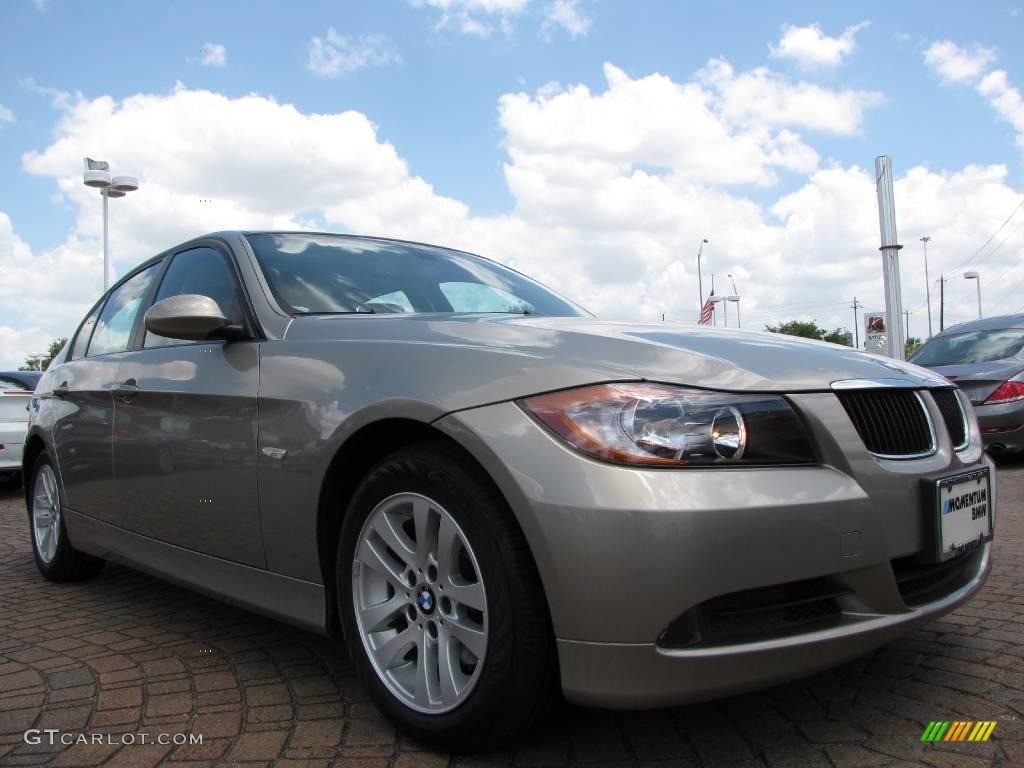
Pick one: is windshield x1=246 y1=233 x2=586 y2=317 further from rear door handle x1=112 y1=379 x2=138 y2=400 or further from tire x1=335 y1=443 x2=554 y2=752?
tire x1=335 y1=443 x2=554 y2=752

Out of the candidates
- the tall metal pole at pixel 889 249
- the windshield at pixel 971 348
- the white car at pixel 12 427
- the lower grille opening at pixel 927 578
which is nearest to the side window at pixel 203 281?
the lower grille opening at pixel 927 578

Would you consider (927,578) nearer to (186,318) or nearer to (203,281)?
(186,318)

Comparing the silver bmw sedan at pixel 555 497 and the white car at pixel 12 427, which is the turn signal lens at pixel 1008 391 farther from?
the white car at pixel 12 427

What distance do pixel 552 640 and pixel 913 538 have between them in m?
0.95

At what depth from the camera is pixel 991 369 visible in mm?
8477

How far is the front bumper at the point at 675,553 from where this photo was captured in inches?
76.2

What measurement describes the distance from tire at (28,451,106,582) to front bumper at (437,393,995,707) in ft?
10.8

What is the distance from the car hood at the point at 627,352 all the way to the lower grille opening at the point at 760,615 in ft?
1.60

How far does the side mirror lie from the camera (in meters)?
2.95

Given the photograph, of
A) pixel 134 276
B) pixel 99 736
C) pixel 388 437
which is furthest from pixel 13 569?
pixel 388 437

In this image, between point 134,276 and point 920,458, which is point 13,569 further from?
point 920,458

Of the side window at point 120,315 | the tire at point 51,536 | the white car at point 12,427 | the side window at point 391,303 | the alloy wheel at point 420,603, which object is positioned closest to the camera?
the alloy wheel at point 420,603

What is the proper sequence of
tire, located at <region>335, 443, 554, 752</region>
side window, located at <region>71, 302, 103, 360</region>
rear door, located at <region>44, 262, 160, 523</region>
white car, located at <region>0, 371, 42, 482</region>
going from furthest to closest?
white car, located at <region>0, 371, 42, 482</region>
side window, located at <region>71, 302, 103, 360</region>
rear door, located at <region>44, 262, 160, 523</region>
tire, located at <region>335, 443, 554, 752</region>

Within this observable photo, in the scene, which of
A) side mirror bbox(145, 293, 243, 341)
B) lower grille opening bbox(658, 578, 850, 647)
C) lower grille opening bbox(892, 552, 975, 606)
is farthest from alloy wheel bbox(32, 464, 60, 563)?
lower grille opening bbox(892, 552, 975, 606)
